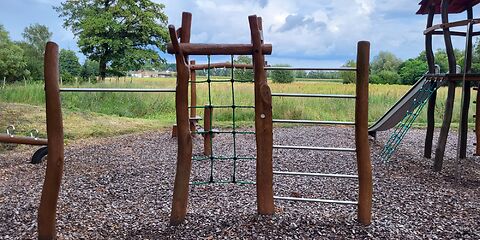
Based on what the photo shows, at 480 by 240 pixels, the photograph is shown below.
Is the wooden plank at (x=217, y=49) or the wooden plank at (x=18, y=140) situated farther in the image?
the wooden plank at (x=18, y=140)

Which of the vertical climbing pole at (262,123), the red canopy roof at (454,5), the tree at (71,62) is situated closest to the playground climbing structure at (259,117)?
the vertical climbing pole at (262,123)

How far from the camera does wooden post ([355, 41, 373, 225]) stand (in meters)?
2.88

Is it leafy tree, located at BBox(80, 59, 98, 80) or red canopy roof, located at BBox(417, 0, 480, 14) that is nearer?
red canopy roof, located at BBox(417, 0, 480, 14)

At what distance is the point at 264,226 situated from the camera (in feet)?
9.35

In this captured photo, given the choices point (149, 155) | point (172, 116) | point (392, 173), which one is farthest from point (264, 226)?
point (172, 116)

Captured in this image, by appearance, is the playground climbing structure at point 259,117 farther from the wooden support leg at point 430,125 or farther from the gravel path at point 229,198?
the wooden support leg at point 430,125

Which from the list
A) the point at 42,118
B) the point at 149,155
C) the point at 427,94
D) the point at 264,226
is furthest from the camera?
the point at 42,118

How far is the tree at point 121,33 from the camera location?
21641mm

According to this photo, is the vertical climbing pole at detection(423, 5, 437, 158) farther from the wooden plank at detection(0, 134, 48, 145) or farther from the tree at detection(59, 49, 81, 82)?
the tree at detection(59, 49, 81, 82)

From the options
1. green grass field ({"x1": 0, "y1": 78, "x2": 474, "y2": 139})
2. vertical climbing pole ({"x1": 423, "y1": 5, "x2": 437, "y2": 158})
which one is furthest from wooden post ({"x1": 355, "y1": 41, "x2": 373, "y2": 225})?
green grass field ({"x1": 0, "y1": 78, "x2": 474, "y2": 139})

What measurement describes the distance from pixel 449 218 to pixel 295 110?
6.64 meters

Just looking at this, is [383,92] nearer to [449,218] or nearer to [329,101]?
[329,101]

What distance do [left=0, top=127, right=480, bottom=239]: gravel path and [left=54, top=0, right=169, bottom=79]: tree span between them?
16605mm

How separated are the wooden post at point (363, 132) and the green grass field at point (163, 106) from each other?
5503 millimetres
